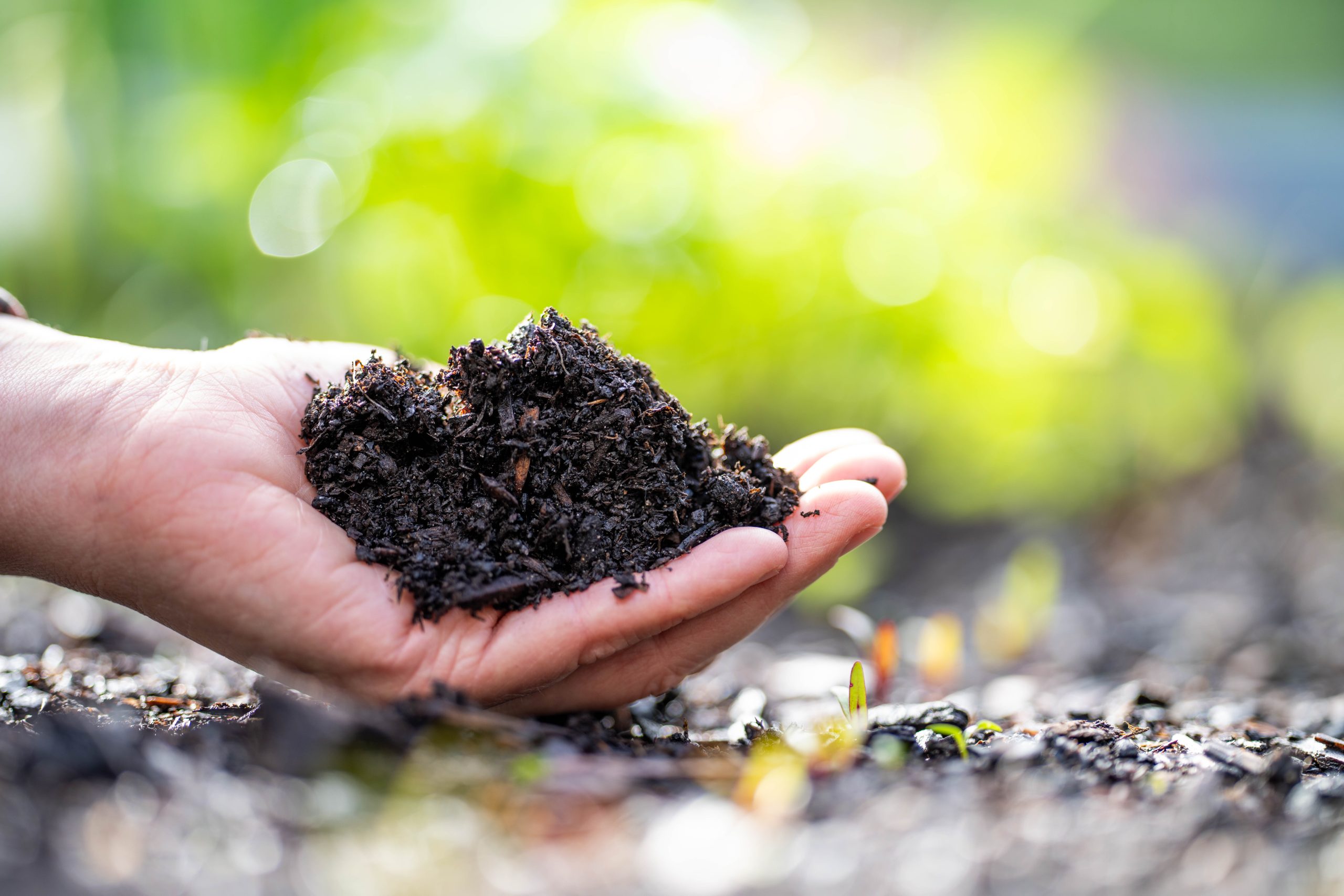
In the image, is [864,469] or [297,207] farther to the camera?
[297,207]

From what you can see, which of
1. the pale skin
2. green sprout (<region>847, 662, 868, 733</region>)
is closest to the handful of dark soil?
the pale skin

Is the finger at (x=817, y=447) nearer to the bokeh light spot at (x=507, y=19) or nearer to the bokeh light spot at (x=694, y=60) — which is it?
the bokeh light spot at (x=694, y=60)

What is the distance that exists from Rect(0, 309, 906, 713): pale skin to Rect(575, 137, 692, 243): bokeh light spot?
98.7 inches

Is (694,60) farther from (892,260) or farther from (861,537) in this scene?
(861,537)

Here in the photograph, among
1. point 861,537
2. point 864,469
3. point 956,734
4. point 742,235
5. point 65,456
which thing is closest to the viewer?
point 956,734

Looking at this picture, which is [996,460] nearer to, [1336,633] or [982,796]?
[1336,633]

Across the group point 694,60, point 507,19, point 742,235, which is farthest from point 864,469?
point 507,19

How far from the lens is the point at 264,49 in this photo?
6188mm

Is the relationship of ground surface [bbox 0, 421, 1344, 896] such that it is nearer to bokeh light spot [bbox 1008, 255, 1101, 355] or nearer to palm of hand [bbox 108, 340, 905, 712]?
palm of hand [bbox 108, 340, 905, 712]

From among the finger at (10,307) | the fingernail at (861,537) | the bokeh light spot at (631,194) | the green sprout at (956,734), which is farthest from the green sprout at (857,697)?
the bokeh light spot at (631,194)

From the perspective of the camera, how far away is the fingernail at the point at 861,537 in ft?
6.07

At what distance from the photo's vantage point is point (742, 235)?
4316 millimetres

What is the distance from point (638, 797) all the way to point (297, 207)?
13.4ft

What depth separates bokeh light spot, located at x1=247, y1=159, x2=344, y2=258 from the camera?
14.4 feet
